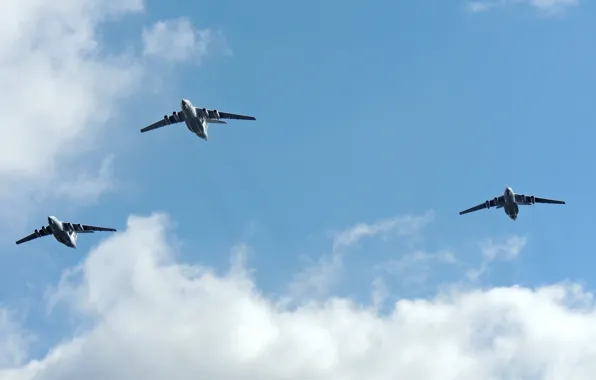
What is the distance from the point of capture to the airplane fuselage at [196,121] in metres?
166

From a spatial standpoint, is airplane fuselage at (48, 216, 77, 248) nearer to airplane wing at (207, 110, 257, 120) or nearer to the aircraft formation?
the aircraft formation

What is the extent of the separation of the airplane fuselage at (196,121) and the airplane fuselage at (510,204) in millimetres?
51531

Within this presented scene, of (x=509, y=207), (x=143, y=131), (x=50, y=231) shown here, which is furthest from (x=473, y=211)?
(x=50, y=231)

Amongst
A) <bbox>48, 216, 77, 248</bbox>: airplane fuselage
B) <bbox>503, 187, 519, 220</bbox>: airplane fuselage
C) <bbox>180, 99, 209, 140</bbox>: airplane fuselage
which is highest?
<bbox>180, 99, 209, 140</bbox>: airplane fuselage

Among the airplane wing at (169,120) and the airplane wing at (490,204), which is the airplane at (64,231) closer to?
the airplane wing at (169,120)

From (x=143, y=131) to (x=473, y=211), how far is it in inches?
2405

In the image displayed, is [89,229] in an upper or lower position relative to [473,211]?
lower

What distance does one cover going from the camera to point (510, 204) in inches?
6777

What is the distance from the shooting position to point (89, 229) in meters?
172

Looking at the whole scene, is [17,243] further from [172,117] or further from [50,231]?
[172,117]

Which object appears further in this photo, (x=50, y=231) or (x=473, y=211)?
(x=473, y=211)

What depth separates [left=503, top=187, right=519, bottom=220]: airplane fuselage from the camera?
563 ft

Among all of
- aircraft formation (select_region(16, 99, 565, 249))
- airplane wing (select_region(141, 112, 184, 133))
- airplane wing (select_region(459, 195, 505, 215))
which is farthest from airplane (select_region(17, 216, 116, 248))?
airplane wing (select_region(459, 195, 505, 215))

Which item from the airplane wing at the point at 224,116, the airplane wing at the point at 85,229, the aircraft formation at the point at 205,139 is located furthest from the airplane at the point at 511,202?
the airplane wing at the point at 85,229
